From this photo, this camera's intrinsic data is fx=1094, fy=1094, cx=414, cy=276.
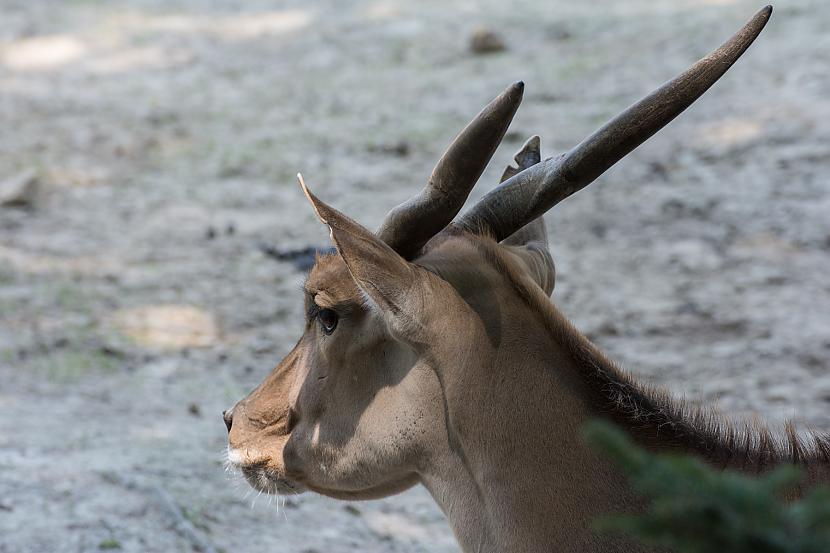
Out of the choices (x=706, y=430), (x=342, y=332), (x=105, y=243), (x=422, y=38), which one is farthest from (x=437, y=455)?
(x=422, y=38)

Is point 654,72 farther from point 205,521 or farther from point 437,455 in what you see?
point 437,455

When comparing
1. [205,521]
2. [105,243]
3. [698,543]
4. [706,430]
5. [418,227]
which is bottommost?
[105,243]

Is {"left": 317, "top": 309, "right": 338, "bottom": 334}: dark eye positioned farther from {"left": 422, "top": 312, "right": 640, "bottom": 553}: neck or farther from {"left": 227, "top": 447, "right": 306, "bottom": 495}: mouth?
{"left": 227, "top": 447, "right": 306, "bottom": 495}: mouth

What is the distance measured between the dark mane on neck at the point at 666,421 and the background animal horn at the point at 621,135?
246 mm

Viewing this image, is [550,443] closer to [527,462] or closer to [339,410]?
[527,462]

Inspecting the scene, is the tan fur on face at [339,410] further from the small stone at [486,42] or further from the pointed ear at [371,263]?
the small stone at [486,42]

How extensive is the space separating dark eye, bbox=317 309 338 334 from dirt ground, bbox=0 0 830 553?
94cm

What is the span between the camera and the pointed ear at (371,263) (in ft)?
8.61

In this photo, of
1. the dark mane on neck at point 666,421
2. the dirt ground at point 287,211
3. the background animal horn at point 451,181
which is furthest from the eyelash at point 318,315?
the dirt ground at point 287,211

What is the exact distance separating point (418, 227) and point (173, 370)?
3668mm

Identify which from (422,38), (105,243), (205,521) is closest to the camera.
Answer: (205,521)

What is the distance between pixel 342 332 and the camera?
314 centimetres

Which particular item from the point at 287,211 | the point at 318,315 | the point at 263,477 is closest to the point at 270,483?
the point at 263,477

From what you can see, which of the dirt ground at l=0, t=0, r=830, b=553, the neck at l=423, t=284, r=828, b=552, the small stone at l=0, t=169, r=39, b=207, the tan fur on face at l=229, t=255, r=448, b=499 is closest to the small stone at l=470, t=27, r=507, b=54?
the dirt ground at l=0, t=0, r=830, b=553
